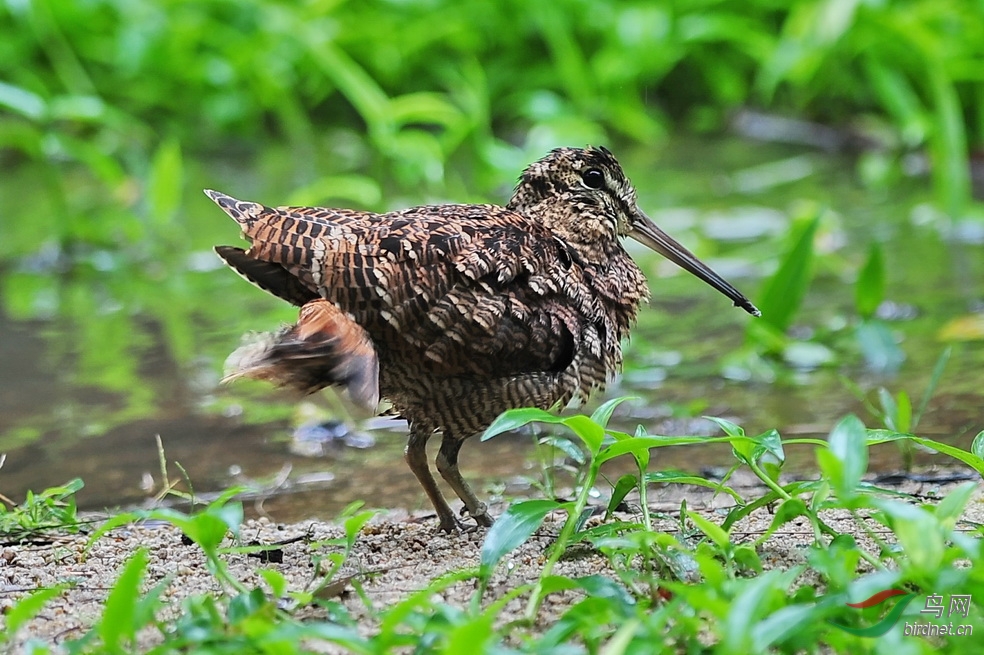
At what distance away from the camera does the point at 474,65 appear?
8.32m

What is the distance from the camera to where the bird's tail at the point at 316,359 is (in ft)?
10.2

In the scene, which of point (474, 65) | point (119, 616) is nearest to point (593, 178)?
point (119, 616)

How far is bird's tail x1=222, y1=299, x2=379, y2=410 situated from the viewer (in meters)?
3.11

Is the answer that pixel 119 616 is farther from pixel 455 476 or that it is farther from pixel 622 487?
pixel 455 476

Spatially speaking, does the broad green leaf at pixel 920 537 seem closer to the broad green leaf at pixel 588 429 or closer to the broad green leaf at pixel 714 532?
the broad green leaf at pixel 714 532

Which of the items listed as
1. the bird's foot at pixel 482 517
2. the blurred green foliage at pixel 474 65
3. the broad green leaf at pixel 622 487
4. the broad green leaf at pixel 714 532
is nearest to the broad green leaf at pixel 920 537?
the broad green leaf at pixel 714 532

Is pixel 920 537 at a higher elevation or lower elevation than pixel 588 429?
lower

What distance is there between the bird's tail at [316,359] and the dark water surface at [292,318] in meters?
0.74

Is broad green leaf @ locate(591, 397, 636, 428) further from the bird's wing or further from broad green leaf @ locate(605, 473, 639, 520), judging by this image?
the bird's wing

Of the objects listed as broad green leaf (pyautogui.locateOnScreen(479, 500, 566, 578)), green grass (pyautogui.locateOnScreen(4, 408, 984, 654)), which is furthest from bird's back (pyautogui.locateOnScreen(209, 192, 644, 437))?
broad green leaf (pyautogui.locateOnScreen(479, 500, 566, 578))

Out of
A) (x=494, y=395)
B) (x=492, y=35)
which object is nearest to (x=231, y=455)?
(x=494, y=395)

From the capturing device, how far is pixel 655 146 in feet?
28.5

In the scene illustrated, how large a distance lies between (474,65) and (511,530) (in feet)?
20.0

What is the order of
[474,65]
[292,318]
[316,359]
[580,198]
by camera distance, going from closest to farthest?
[316,359] < [580,198] < [292,318] < [474,65]
